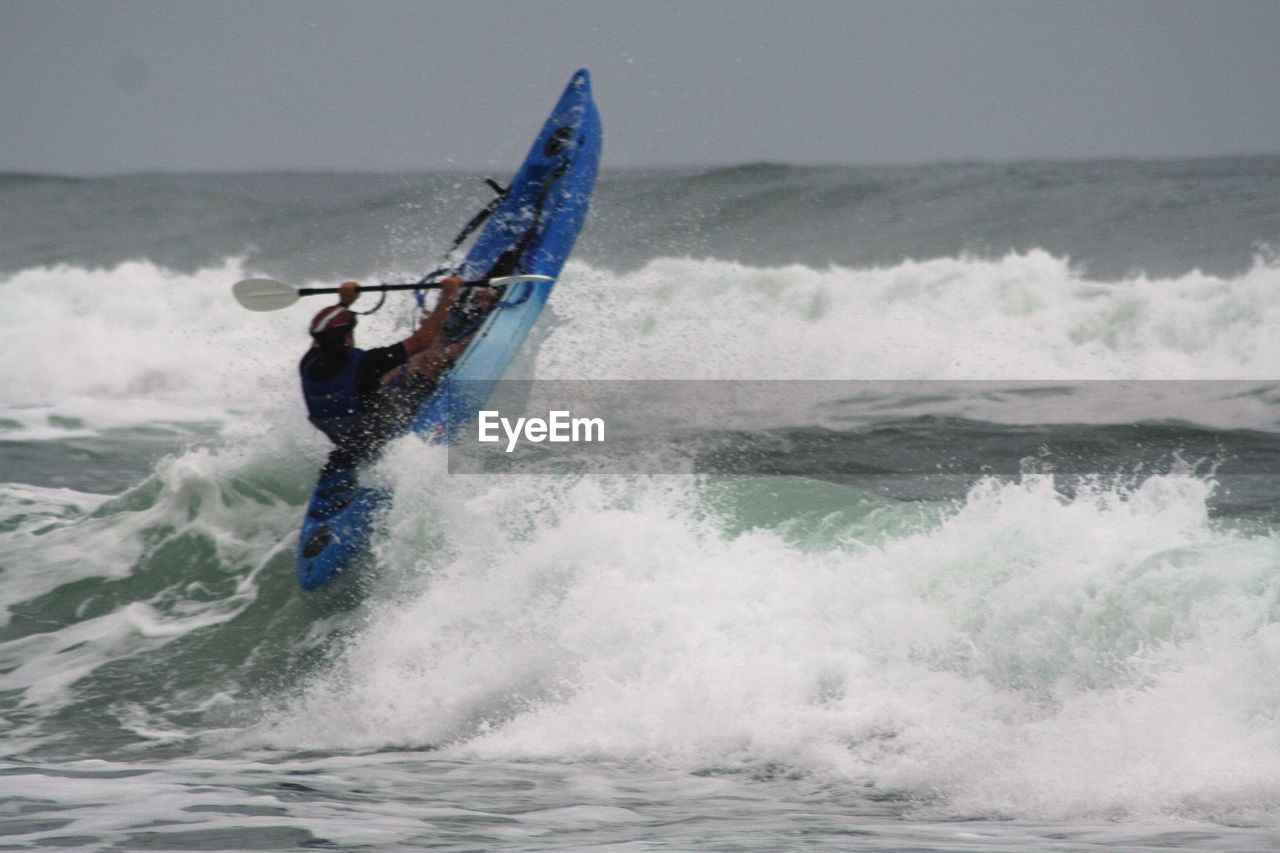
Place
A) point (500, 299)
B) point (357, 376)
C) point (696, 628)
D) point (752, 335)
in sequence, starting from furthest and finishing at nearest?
point (752, 335)
point (500, 299)
point (357, 376)
point (696, 628)

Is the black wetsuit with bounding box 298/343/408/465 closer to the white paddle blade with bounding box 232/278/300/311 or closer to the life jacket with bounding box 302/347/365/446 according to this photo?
the life jacket with bounding box 302/347/365/446

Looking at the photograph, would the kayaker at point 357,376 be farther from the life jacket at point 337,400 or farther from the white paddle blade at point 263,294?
the white paddle blade at point 263,294

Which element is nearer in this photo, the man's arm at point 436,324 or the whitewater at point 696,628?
the whitewater at point 696,628

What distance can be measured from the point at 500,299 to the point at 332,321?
5.23 feet

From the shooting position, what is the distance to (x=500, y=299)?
8.12 metres

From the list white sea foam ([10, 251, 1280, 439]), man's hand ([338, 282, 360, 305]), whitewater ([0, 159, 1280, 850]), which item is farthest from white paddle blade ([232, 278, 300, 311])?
white sea foam ([10, 251, 1280, 439])

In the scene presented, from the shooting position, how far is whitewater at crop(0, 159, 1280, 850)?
4.70 m

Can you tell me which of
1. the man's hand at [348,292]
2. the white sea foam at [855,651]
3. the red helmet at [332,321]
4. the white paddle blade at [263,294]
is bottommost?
the white sea foam at [855,651]

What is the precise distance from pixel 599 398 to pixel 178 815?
7.04m

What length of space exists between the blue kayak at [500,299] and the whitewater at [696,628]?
0.57ft

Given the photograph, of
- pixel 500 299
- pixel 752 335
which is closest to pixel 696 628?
pixel 500 299

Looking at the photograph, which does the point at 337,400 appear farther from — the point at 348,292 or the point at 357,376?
the point at 348,292

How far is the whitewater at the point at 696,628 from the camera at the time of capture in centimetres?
470

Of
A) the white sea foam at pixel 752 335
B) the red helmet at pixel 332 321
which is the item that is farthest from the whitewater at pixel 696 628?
the red helmet at pixel 332 321
